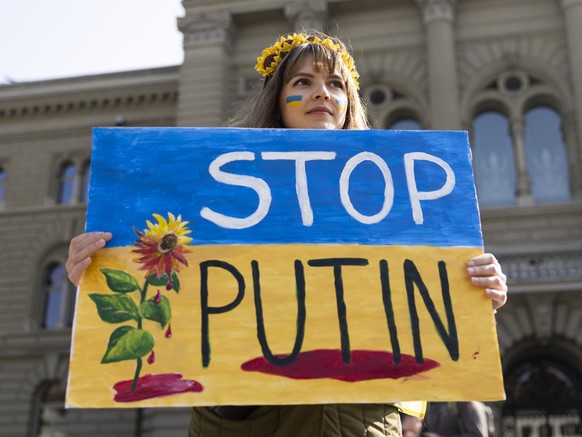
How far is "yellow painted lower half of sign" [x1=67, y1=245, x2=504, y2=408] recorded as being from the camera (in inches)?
73.4

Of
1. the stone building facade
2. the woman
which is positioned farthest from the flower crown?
the stone building facade

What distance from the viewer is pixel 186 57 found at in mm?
18547

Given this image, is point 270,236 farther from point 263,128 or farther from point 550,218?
point 550,218

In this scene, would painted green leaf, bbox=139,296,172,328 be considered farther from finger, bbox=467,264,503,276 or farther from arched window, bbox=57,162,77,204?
arched window, bbox=57,162,77,204

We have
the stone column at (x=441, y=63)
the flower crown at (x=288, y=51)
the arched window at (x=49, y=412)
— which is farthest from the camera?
the arched window at (x=49, y=412)

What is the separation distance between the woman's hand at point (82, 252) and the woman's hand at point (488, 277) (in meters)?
1.14

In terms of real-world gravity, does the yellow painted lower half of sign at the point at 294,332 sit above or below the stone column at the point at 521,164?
below

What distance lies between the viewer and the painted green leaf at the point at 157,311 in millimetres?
1950

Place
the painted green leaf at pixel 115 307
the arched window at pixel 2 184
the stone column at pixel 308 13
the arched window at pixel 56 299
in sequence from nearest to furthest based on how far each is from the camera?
the painted green leaf at pixel 115 307 < the stone column at pixel 308 13 < the arched window at pixel 56 299 < the arched window at pixel 2 184

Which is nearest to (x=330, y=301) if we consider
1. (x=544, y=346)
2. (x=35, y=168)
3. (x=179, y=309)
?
(x=179, y=309)

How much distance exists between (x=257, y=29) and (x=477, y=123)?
6.81 metres

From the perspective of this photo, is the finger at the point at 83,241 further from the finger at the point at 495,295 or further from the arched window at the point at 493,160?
the arched window at the point at 493,160

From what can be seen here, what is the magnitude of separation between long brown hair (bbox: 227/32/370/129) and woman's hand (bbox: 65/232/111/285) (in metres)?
0.74

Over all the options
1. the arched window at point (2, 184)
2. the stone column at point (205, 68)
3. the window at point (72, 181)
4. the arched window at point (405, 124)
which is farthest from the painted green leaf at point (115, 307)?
the arched window at point (2, 184)
